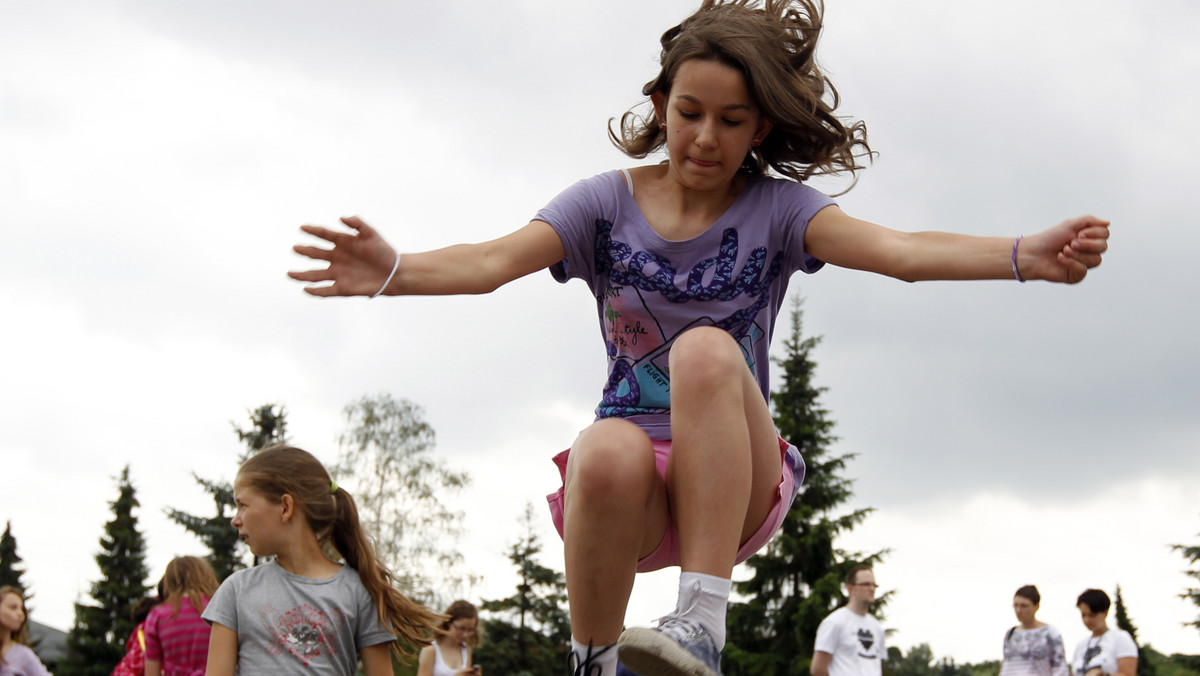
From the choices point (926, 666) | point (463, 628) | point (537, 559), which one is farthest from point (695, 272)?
point (926, 666)

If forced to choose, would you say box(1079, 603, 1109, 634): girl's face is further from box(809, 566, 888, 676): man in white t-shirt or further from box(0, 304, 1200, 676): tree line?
box(0, 304, 1200, 676): tree line

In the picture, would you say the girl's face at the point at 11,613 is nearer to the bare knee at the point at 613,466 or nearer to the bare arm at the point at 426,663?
the bare arm at the point at 426,663

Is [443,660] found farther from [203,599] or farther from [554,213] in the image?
[554,213]

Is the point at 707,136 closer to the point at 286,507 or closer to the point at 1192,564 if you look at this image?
the point at 286,507

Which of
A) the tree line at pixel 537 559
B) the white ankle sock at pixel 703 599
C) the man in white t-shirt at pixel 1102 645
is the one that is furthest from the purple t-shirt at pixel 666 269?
the tree line at pixel 537 559

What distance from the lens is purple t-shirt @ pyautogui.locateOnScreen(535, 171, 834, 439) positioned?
10.7 ft

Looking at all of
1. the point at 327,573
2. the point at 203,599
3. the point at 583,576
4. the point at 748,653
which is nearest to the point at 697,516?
the point at 583,576

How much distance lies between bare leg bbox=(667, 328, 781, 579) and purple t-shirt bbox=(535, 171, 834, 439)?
42 centimetres

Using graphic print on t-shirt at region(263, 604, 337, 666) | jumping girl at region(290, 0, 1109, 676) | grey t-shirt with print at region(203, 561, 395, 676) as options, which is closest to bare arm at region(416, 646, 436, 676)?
grey t-shirt with print at region(203, 561, 395, 676)

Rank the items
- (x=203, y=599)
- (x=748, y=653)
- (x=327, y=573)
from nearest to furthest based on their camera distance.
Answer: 1. (x=327, y=573)
2. (x=203, y=599)
3. (x=748, y=653)

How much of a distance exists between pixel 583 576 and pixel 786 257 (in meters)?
1.10

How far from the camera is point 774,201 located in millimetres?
3344

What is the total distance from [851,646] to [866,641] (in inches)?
6.6

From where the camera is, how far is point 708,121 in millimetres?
3115
